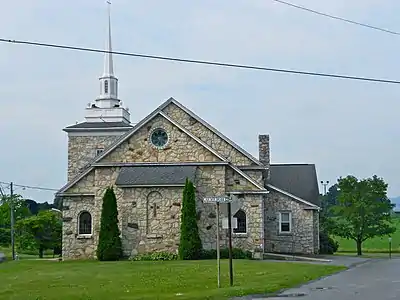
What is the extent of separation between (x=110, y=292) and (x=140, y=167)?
20.2 metres

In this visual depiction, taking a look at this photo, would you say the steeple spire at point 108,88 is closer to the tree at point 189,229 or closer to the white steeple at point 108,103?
the white steeple at point 108,103

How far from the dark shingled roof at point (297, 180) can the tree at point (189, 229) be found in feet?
42.5

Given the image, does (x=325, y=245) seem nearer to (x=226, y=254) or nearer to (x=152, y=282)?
(x=226, y=254)

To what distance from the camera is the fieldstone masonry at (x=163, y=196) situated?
129 feet

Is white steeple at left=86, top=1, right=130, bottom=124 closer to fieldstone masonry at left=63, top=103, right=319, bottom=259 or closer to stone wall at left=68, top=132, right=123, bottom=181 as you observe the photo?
stone wall at left=68, top=132, right=123, bottom=181

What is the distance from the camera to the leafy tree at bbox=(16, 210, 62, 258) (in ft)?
175

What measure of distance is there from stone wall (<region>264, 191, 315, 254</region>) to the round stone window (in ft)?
25.8

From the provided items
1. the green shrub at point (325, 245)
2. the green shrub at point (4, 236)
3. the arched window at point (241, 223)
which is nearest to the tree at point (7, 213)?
the green shrub at point (4, 236)

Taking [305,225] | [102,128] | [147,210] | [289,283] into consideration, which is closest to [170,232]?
[147,210]

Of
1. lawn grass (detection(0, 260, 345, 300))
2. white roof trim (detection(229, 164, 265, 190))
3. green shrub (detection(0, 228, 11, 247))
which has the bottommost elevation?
lawn grass (detection(0, 260, 345, 300))

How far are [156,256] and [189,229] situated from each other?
2.31m

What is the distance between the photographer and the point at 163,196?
3919 centimetres

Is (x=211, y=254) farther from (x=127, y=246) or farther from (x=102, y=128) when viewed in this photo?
(x=102, y=128)

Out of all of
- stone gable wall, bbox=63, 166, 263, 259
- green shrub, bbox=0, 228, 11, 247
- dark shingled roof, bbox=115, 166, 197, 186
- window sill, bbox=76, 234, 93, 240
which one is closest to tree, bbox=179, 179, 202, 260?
dark shingled roof, bbox=115, 166, 197, 186
